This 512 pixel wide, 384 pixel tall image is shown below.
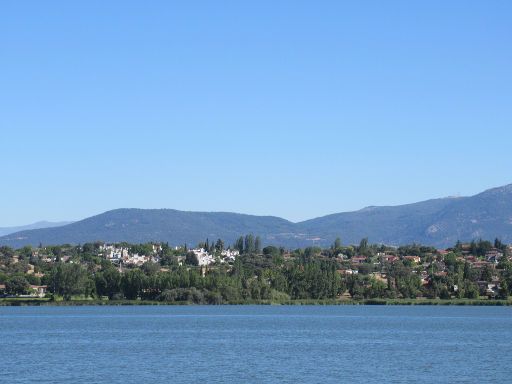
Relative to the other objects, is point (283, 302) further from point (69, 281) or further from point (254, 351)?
point (254, 351)

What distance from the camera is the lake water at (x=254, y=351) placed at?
57344mm

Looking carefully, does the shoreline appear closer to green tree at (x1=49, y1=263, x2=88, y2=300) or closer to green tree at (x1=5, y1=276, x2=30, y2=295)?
green tree at (x1=49, y1=263, x2=88, y2=300)

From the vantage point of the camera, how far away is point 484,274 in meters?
189

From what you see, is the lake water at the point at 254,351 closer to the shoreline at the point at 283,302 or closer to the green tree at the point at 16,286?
the shoreline at the point at 283,302

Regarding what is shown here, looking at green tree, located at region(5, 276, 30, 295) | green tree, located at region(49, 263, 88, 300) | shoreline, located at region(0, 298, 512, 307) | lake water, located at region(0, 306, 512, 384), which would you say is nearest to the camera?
lake water, located at region(0, 306, 512, 384)

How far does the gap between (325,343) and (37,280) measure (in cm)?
11195

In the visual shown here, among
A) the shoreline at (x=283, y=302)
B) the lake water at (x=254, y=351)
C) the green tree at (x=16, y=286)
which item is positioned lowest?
the lake water at (x=254, y=351)

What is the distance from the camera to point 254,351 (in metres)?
73.2

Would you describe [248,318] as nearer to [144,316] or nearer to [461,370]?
[144,316]

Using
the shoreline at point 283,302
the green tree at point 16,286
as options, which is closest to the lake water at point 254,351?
the shoreline at point 283,302

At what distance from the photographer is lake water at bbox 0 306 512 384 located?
5734 centimetres

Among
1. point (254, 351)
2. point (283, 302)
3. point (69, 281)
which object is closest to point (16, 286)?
point (69, 281)

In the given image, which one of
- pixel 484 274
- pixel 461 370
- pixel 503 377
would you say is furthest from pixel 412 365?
pixel 484 274

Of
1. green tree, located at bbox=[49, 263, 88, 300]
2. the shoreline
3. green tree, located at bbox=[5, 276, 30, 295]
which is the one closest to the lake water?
the shoreline
